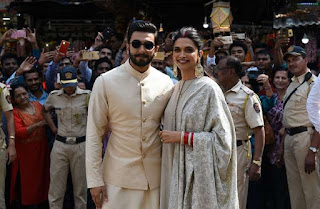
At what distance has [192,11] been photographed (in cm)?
1028

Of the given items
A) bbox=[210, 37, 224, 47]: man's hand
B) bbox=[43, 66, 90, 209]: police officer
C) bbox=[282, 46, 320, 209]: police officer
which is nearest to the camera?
bbox=[282, 46, 320, 209]: police officer

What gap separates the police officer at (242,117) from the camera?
4.20 meters

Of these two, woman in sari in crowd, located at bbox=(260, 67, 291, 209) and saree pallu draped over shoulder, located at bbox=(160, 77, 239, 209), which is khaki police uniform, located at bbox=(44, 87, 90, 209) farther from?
saree pallu draped over shoulder, located at bbox=(160, 77, 239, 209)

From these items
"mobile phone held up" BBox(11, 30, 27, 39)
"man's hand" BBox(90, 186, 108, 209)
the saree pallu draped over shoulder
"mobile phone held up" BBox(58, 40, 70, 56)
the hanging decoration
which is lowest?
"man's hand" BBox(90, 186, 108, 209)

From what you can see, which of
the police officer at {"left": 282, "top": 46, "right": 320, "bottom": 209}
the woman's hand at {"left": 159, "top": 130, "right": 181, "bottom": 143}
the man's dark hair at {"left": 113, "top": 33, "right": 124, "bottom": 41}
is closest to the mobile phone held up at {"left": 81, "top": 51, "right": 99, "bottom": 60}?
the police officer at {"left": 282, "top": 46, "right": 320, "bottom": 209}

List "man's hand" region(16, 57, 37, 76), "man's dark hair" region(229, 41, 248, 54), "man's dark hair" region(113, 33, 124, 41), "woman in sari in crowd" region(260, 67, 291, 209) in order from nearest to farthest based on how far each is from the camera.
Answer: "woman in sari in crowd" region(260, 67, 291, 209) → "man's hand" region(16, 57, 37, 76) → "man's dark hair" region(229, 41, 248, 54) → "man's dark hair" region(113, 33, 124, 41)

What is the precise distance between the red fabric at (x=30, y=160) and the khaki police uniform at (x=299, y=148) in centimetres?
284

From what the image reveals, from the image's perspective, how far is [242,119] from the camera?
4.28 m

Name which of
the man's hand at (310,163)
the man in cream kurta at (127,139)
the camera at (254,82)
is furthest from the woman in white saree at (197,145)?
the camera at (254,82)

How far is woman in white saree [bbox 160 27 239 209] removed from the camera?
9.37 ft

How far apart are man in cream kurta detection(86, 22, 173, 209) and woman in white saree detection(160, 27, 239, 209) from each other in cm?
13

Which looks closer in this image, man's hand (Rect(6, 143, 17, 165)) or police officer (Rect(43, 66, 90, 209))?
man's hand (Rect(6, 143, 17, 165))

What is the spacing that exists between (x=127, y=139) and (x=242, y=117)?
61.4 inches

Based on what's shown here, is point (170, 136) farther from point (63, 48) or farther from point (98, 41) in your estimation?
point (98, 41)
